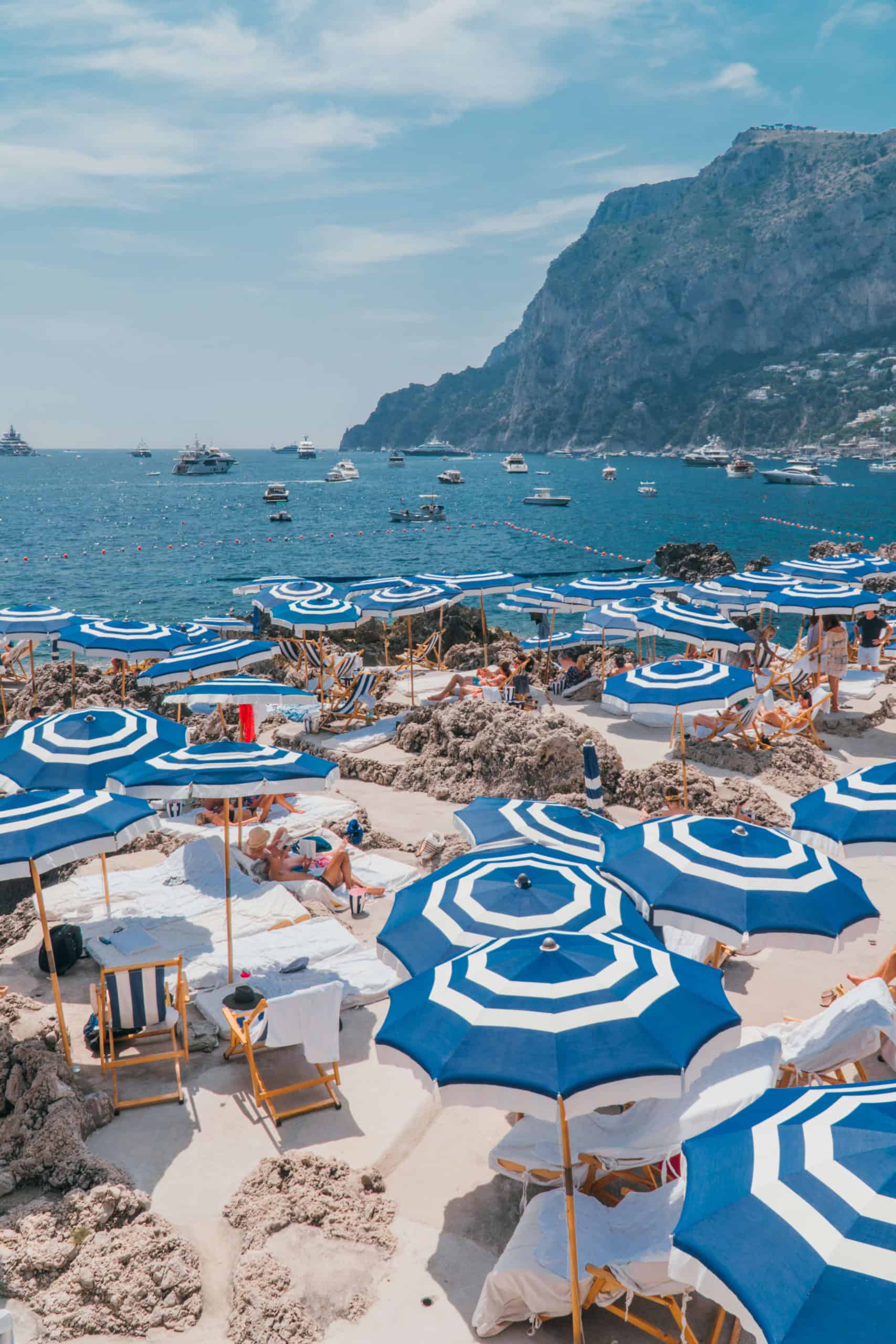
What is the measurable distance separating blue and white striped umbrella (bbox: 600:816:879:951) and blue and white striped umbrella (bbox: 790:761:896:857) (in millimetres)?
787

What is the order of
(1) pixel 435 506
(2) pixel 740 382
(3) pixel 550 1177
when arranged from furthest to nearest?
(2) pixel 740 382
(1) pixel 435 506
(3) pixel 550 1177

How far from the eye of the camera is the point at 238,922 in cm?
905

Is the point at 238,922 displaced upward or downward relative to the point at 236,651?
downward

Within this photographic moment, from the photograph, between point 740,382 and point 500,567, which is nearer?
point 500,567

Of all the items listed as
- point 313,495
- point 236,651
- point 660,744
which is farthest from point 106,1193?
point 313,495

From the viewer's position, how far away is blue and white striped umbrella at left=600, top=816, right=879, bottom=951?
581 centimetres

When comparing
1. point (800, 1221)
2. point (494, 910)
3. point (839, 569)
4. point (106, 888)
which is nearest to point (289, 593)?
point (106, 888)

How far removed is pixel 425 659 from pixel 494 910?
17215 millimetres

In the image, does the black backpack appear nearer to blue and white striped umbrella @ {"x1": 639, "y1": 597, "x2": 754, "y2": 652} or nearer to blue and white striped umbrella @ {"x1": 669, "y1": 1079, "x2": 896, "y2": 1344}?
blue and white striped umbrella @ {"x1": 669, "y1": 1079, "x2": 896, "y2": 1344}

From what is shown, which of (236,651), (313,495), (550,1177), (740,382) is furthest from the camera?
(740,382)

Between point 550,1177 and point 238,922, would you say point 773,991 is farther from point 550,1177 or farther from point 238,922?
point 238,922

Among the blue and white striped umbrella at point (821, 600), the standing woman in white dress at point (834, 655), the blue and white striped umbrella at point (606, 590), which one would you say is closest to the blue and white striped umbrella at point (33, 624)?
the blue and white striped umbrella at point (606, 590)

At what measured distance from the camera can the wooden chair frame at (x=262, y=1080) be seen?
6.39 m

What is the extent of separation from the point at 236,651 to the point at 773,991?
9827 millimetres
